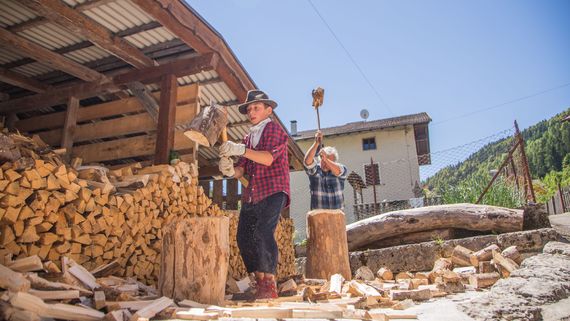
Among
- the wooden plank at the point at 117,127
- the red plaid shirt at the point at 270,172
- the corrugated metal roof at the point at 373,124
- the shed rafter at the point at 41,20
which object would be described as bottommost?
the red plaid shirt at the point at 270,172

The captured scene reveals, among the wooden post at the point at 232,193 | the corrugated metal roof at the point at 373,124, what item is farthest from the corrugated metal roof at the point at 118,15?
the corrugated metal roof at the point at 373,124

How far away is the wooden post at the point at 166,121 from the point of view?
4.59 meters

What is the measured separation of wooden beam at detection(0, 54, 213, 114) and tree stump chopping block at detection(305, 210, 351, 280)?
2.57 m

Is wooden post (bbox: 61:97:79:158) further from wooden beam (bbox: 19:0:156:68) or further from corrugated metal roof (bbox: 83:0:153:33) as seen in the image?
corrugated metal roof (bbox: 83:0:153:33)

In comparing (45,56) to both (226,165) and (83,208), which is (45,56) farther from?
(226,165)

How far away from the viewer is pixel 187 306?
91.5 inches

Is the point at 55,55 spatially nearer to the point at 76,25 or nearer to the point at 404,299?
the point at 76,25

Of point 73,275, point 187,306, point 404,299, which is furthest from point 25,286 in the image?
point 404,299

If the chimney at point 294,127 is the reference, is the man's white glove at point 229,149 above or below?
below

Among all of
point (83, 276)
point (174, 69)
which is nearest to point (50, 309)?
point (83, 276)

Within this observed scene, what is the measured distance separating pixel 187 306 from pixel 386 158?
21.5 meters

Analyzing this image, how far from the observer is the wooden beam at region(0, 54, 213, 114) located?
4887mm

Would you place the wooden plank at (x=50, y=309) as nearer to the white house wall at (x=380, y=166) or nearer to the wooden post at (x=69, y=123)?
the wooden post at (x=69, y=123)

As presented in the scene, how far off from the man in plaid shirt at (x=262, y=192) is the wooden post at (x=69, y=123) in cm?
382
